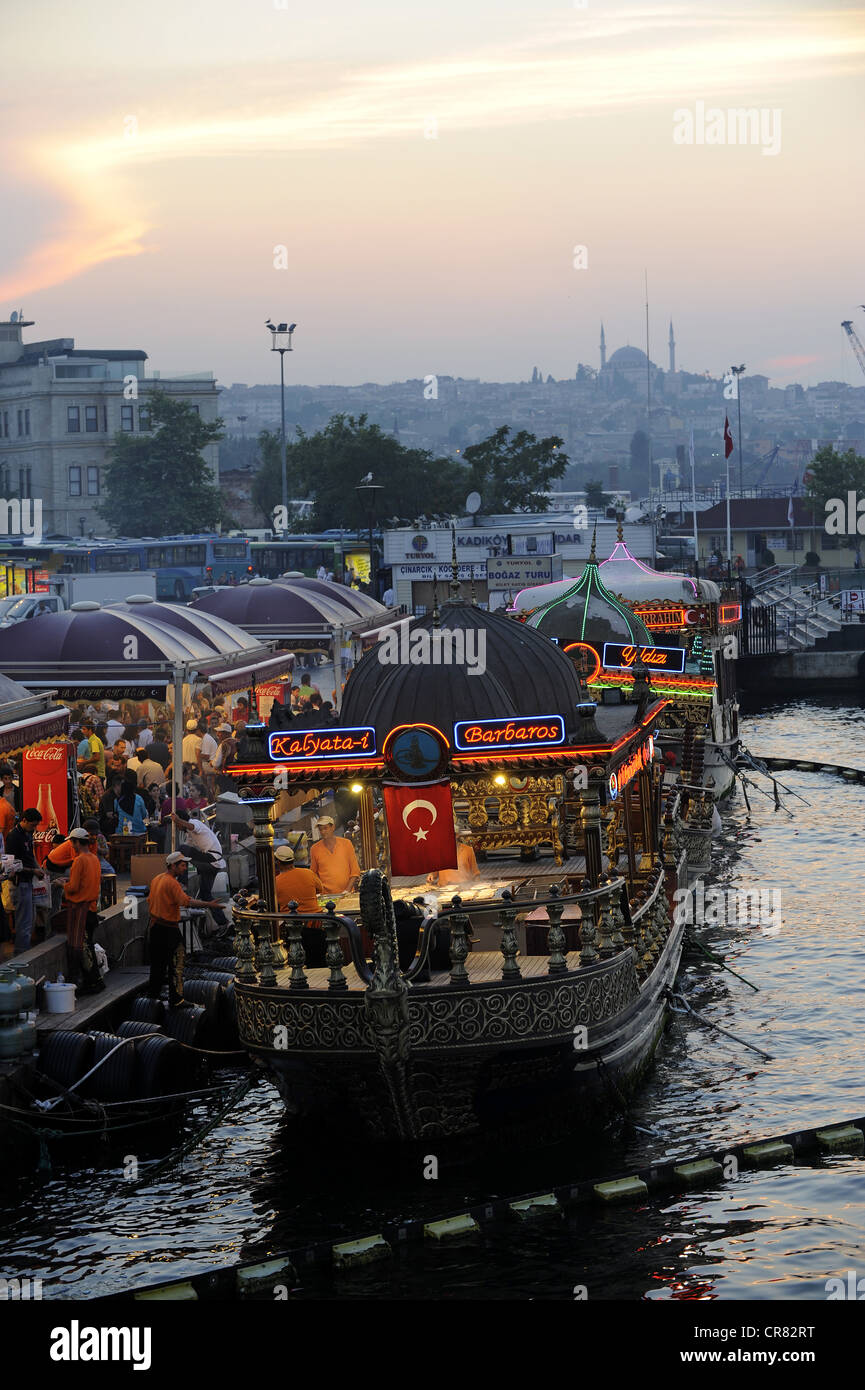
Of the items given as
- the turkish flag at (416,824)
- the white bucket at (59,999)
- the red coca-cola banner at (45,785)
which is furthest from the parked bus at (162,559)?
the turkish flag at (416,824)

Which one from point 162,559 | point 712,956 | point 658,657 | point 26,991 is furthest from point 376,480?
point 26,991

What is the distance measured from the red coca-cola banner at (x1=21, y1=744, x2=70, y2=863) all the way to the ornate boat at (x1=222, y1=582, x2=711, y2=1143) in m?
5.47

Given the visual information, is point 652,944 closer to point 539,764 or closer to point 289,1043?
point 539,764

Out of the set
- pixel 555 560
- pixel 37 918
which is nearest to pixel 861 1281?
pixel 37 918

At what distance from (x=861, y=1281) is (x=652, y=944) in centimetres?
660

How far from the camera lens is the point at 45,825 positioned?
24391 mm

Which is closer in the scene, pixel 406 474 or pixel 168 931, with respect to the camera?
pixel 168 931

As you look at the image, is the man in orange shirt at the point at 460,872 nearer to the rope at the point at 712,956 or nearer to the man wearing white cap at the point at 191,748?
the rope at the point at 712,956

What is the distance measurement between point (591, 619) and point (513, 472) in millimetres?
68328

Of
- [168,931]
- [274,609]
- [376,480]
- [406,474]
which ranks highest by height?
[406,474]

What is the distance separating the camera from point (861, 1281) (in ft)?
50.2

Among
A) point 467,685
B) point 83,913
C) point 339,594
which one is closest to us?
point 467,685

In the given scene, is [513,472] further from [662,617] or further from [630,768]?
[630,768]
